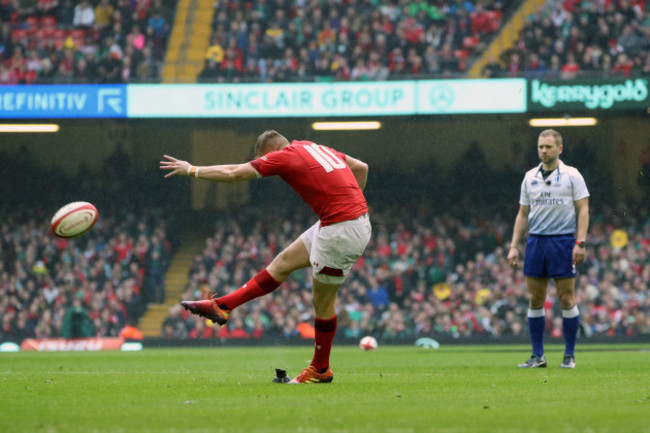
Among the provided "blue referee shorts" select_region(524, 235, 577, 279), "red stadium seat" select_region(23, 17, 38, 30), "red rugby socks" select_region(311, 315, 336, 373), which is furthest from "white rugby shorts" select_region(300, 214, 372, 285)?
"red stadium seat" select_region(23, 17, 38, 30)

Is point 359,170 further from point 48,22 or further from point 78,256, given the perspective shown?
point 48,22

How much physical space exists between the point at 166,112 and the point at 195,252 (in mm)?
4762

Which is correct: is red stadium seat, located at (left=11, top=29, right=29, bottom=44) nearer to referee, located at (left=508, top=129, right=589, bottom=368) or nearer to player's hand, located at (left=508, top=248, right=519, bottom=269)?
referee, located at (left=508, top=129, right=589, bottom=368)

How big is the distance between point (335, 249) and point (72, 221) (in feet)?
11.1

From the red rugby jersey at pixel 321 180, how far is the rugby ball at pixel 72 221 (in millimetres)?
3045

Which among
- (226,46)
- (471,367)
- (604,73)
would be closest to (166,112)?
(226,46)

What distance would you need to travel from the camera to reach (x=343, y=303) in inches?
875

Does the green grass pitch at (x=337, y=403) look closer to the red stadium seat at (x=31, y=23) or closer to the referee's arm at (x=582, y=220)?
the referee's arm at (x=582, y=220)

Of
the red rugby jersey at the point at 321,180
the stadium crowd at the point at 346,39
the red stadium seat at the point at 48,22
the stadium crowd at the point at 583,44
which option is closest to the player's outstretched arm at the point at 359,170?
the red rugby jersey at the point at 321,180

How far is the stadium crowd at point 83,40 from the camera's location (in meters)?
22.5

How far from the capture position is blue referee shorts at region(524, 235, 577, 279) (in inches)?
355

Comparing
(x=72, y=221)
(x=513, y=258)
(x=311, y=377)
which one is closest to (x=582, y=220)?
(x=513, y=258)

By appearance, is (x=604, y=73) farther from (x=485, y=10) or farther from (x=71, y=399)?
(x=71, y=399)

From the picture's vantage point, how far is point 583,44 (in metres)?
22.1
